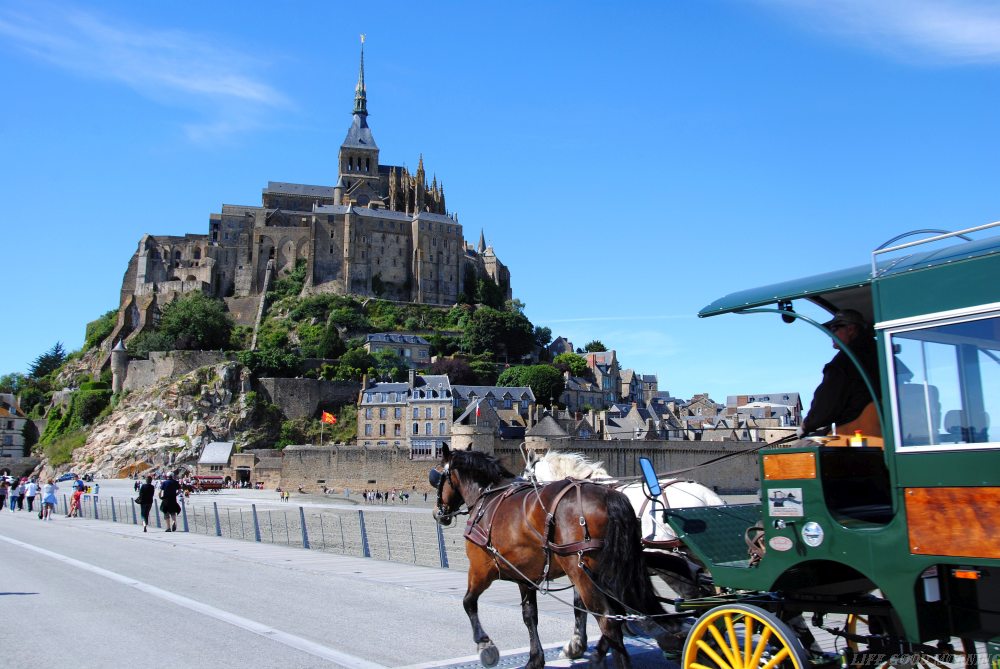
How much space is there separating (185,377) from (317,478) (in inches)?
847

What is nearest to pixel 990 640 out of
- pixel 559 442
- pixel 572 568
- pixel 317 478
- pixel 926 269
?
pixel 926 269

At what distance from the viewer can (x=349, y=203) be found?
96625 millimetres

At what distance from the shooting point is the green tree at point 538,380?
7200 centimetres

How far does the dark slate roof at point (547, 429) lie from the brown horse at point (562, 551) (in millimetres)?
48758

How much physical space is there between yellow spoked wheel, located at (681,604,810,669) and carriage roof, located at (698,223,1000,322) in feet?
5.83

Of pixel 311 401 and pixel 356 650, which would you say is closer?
pixel 356 650

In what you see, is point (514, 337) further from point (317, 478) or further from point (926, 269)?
point (926, 269)

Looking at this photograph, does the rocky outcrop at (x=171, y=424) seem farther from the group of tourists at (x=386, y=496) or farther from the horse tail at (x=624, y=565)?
the horse tail at (x=624, y=565)

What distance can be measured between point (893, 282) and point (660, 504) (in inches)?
134

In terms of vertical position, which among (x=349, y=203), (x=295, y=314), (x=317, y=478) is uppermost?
(x=349, y=203)

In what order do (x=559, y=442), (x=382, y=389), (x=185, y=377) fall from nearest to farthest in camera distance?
(x=559, y=442), (x=382, y=389), (x=185, y=377)

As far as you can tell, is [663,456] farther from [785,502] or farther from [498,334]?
[785,502]

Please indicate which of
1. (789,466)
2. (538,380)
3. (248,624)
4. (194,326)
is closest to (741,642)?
(789,466)

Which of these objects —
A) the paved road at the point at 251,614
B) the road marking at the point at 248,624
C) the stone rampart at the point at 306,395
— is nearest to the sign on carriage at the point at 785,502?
the paved road at the point at 251,614
